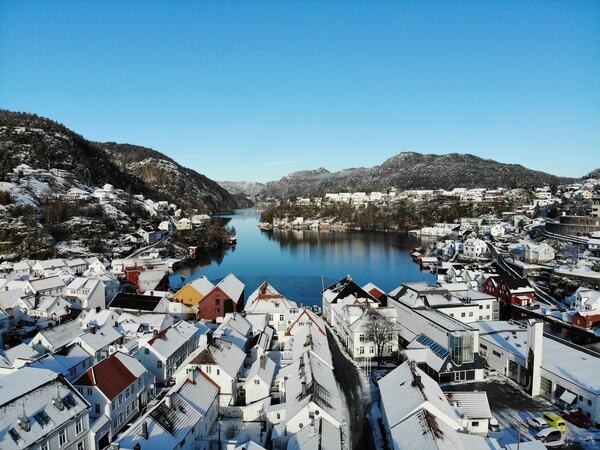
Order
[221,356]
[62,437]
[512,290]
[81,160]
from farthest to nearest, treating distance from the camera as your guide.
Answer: [81,160] < [512,290] < [221,356] < [62,437]

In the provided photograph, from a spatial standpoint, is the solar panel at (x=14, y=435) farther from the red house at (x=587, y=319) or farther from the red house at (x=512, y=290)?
the red house at (x=512, y=290)

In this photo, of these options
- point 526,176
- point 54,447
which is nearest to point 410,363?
point 54,447

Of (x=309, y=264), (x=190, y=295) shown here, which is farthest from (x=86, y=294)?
(x=309, y=264)

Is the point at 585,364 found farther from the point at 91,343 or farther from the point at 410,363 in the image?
the point at 91,343

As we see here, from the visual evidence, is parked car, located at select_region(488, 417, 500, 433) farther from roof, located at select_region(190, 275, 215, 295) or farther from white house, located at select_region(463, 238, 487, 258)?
white house, located at select_region(463, 238, 487, 258)

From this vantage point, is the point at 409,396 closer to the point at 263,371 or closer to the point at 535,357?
the point at 263,371

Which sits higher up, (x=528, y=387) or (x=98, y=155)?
(x=98, y=155)
